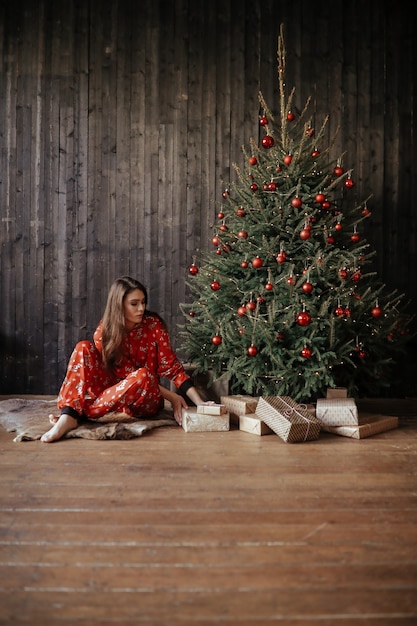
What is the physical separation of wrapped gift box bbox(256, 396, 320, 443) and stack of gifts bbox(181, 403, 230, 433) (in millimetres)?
233

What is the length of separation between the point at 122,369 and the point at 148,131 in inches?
87.8

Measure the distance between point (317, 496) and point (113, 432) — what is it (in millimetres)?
1286

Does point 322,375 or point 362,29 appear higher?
point 362,29

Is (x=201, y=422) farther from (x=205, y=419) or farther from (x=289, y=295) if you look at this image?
(x=289, y=295)

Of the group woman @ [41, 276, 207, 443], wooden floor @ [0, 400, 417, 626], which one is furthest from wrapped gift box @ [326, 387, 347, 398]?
woman @ [41, 276, 207, 443]

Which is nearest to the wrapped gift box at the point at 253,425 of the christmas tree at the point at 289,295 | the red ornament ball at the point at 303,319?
the christmas tree at the point at 289,295

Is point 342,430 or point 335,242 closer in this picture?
point 342,430

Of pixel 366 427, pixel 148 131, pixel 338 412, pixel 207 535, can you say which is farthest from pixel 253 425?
pixel 148 131

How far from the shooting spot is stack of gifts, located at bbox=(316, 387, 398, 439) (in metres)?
3.04

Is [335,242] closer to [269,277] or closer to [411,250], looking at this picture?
[269,277]

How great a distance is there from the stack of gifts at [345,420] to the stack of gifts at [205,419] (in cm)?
56

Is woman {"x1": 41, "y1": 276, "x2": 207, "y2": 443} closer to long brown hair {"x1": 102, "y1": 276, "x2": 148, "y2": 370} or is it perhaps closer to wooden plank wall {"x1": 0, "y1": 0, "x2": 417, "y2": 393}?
long brown hair {"x1": 102, "y1": 276, "x2": 148, "y2": 370}

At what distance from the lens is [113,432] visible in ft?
9.63

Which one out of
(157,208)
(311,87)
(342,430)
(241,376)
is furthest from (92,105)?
(342,430)
